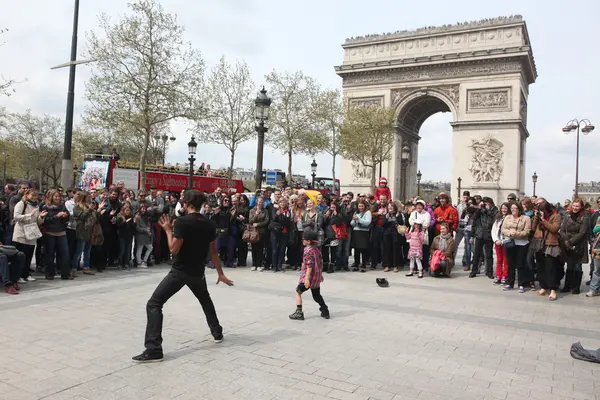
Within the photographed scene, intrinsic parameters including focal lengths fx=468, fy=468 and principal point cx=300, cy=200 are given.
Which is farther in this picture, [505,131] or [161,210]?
[505,131]

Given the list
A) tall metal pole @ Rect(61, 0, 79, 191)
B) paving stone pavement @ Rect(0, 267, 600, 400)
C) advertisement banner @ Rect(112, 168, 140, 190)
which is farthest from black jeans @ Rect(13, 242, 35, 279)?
advertisement banner @ Rect(112, 168, 140, 190)

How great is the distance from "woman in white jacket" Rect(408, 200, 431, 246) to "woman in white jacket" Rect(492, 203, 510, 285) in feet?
5.45

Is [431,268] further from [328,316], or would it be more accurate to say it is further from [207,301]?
[207,301]

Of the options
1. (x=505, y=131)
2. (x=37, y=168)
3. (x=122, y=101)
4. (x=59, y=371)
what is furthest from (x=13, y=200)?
(x=37, y=168)

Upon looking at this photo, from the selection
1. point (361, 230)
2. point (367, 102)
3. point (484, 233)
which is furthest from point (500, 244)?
point (367, 102)

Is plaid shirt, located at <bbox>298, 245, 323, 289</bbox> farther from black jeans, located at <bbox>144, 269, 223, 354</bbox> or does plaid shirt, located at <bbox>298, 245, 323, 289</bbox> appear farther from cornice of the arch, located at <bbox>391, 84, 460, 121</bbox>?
cornice of the arch, located at <bbox>391, 84, 460, 121</bbox>

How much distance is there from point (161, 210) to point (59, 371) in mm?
7125

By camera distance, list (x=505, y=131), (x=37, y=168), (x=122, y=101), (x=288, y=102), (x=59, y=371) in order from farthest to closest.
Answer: (x=37, y=168)
(x=288, y=102)
(x=505, y=131)
(x=122, y=101)
(x=59, y=371)

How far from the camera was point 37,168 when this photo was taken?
50.7 metres

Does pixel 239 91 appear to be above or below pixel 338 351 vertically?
above

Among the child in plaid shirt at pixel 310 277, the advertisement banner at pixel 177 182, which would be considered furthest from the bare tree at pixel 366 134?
the child in plaid shirt at pixel 310 277

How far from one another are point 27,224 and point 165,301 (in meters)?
5.29

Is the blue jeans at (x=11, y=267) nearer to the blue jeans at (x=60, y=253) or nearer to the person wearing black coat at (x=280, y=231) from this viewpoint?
the blue jeans at (x=60, y=253)

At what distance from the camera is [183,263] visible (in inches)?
208
